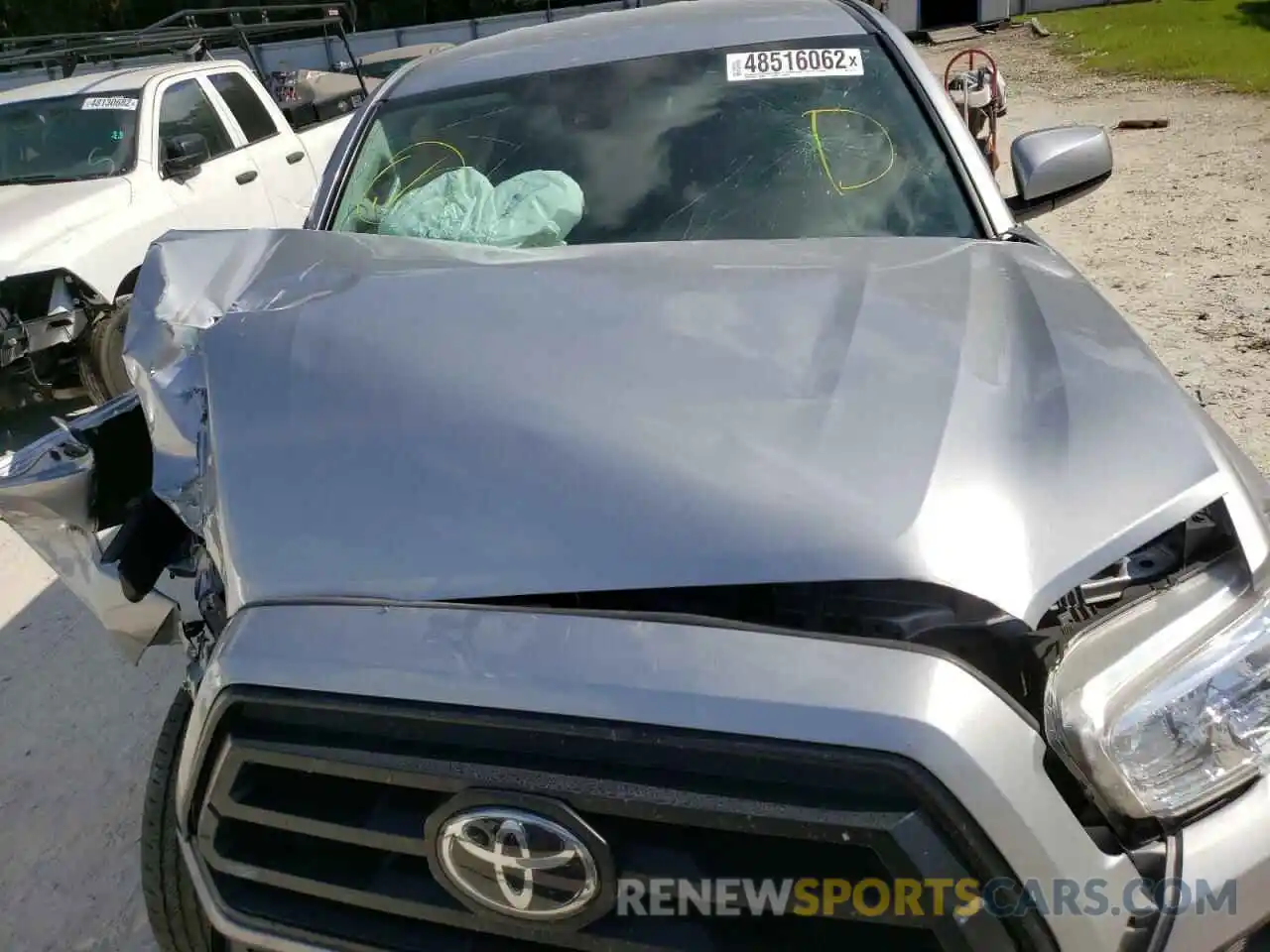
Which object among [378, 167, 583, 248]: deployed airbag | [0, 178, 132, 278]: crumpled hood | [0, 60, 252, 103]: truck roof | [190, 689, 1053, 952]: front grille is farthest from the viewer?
[0, 60, 252, 103]: truck roof

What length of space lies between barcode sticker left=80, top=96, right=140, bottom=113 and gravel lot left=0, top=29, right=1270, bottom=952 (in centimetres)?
201

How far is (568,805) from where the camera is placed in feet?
3.89

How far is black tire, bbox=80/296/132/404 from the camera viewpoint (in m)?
5.05

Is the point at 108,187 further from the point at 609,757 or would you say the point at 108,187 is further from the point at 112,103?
the point at 609,757

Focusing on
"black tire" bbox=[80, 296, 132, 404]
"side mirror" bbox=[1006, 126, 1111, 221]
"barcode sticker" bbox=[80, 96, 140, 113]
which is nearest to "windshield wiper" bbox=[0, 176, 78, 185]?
"barcode sticker" bbox=[80, 96, 140, 113]

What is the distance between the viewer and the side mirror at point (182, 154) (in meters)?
5.93

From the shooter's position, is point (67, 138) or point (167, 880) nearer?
point (167, 880)

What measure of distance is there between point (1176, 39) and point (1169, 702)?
21434mm

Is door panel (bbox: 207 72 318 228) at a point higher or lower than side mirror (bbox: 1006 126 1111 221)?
lower

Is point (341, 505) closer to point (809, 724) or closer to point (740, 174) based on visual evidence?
point (809, 724)

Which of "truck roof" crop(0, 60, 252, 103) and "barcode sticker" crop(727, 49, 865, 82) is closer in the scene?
"barcode sticker" crop(727, 49, 865, 82)

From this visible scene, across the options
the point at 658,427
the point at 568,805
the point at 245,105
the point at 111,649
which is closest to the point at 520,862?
the point at 568,805

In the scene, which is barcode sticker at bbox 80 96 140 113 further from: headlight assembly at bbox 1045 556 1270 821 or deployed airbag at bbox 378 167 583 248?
headlight assembly at bbox 1045 556 1270 821

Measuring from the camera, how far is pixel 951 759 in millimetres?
1090
